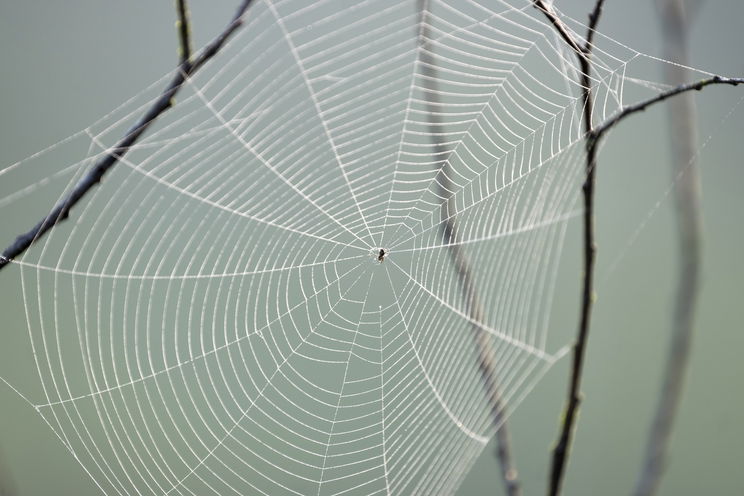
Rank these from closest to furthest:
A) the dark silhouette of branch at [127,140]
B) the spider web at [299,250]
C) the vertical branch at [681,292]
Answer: the dark silhouette of branch at [127,140] < the vertical branch at [681,292] < the spider web at [299,250]

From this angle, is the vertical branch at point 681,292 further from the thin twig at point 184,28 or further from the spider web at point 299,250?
the thin twig at point 184,28

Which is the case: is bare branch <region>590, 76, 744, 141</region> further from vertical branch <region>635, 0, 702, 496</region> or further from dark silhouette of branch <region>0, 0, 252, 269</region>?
dark silhouette of branch <region>0, 0, 252, 269</region>

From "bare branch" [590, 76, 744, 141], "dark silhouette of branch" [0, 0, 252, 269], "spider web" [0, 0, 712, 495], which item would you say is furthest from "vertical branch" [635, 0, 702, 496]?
"dark silhouette of branch" [0, 0, 252, 269]

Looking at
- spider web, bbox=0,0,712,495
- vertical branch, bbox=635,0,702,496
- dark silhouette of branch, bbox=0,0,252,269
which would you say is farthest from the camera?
spider web, bbox=0,0,712,495

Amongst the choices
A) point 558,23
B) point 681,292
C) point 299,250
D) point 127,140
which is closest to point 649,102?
point 558,23

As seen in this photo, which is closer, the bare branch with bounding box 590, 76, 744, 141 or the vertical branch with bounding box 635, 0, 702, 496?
the bare branch with bounding box 590, 76, 744, 141

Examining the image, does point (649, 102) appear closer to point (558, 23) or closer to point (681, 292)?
point (558, 23)

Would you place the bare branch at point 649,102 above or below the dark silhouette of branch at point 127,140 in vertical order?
above

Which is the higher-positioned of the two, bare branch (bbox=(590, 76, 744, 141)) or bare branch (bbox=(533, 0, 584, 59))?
bare branch (bbox=(533, 0, 584, 59))

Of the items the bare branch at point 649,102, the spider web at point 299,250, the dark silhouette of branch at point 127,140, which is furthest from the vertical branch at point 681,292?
the dark silhouette of branch at point 127,140

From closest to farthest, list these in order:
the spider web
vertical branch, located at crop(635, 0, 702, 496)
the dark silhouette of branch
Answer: the dark silhouette of branch, vertical branch, located at crop(635, 0, 702, 496), the spider web

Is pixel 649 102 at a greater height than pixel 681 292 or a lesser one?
greater

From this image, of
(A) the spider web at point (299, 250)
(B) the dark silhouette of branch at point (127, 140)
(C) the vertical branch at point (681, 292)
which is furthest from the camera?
(A) the spider web at point (299, 250)
